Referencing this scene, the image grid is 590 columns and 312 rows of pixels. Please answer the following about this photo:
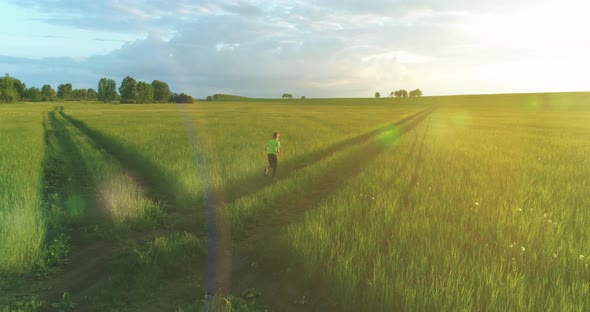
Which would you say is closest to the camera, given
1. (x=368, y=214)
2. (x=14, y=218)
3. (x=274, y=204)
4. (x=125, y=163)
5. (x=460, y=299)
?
(x=460, y=299)

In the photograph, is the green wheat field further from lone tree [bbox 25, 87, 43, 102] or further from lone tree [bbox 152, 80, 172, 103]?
lone tree [bbox 25, 87, 43, 102]

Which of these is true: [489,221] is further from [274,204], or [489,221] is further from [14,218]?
[14,218]

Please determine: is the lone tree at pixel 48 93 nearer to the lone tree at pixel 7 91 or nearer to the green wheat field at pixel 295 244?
the lone tree at pixel 7 91

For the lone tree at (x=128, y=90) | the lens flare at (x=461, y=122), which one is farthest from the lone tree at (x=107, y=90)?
the lens flare at (x=461, y=122)

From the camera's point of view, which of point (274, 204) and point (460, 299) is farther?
point (274, 204)

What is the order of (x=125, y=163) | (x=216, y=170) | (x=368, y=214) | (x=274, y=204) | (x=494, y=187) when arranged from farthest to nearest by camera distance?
(x=125, y=163) < (x=216, y=170) < (x=494, y=187) < (x=274, y=204) < (x=368, y=214)

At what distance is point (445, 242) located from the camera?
17.6ft

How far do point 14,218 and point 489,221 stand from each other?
9157 mm

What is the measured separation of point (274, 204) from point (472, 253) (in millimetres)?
5070

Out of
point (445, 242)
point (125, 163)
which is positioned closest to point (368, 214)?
point (445, 242)

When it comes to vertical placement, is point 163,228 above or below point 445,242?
below

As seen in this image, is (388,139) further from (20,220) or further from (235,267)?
(20,220)

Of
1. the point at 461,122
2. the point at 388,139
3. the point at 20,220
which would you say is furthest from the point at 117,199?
the point at 461,122

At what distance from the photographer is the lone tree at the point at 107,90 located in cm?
15950
